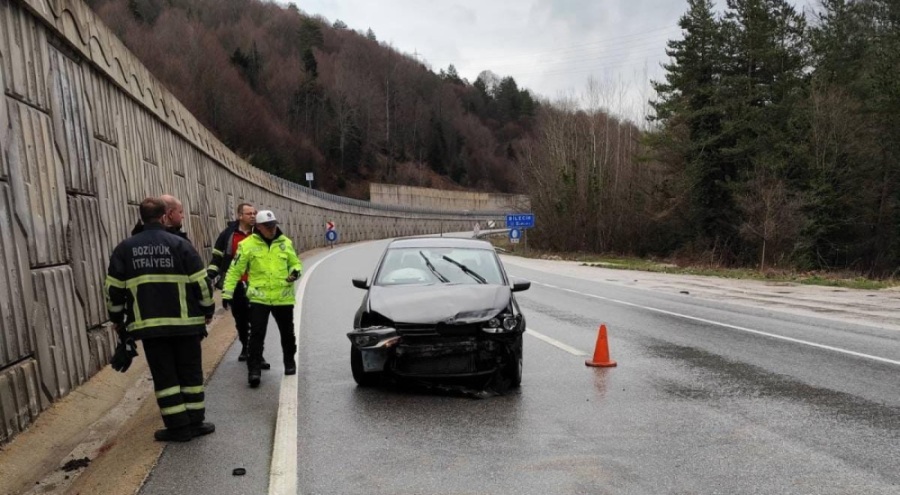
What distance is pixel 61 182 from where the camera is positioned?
253 inches

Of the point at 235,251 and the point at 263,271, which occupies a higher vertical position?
the point at 235,251

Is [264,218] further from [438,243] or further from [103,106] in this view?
[103,106]

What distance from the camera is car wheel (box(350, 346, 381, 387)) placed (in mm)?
6363

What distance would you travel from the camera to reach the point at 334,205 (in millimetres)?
52531

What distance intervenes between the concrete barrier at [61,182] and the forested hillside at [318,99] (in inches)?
2318

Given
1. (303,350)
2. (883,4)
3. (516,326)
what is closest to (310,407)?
(516,326)

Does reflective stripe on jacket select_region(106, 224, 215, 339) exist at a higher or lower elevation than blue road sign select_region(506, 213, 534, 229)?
higher

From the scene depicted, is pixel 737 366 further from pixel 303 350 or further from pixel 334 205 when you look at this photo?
pixel 334 205

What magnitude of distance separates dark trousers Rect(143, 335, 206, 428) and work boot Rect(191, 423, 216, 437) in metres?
0.03

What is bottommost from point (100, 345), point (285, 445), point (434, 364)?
point (285, 445)

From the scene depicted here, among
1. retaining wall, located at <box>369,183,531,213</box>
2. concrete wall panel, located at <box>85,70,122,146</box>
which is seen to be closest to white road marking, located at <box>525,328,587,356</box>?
concrete wall panel, located at <box>85,70,122,146</box>

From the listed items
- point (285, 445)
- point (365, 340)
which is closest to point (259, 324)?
point (365, 340)

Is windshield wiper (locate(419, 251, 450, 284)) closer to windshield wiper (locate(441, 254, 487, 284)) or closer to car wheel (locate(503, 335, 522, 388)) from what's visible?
windshield wiper (locate(441, 254, 487, 284))

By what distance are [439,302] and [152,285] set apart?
2573 mm
